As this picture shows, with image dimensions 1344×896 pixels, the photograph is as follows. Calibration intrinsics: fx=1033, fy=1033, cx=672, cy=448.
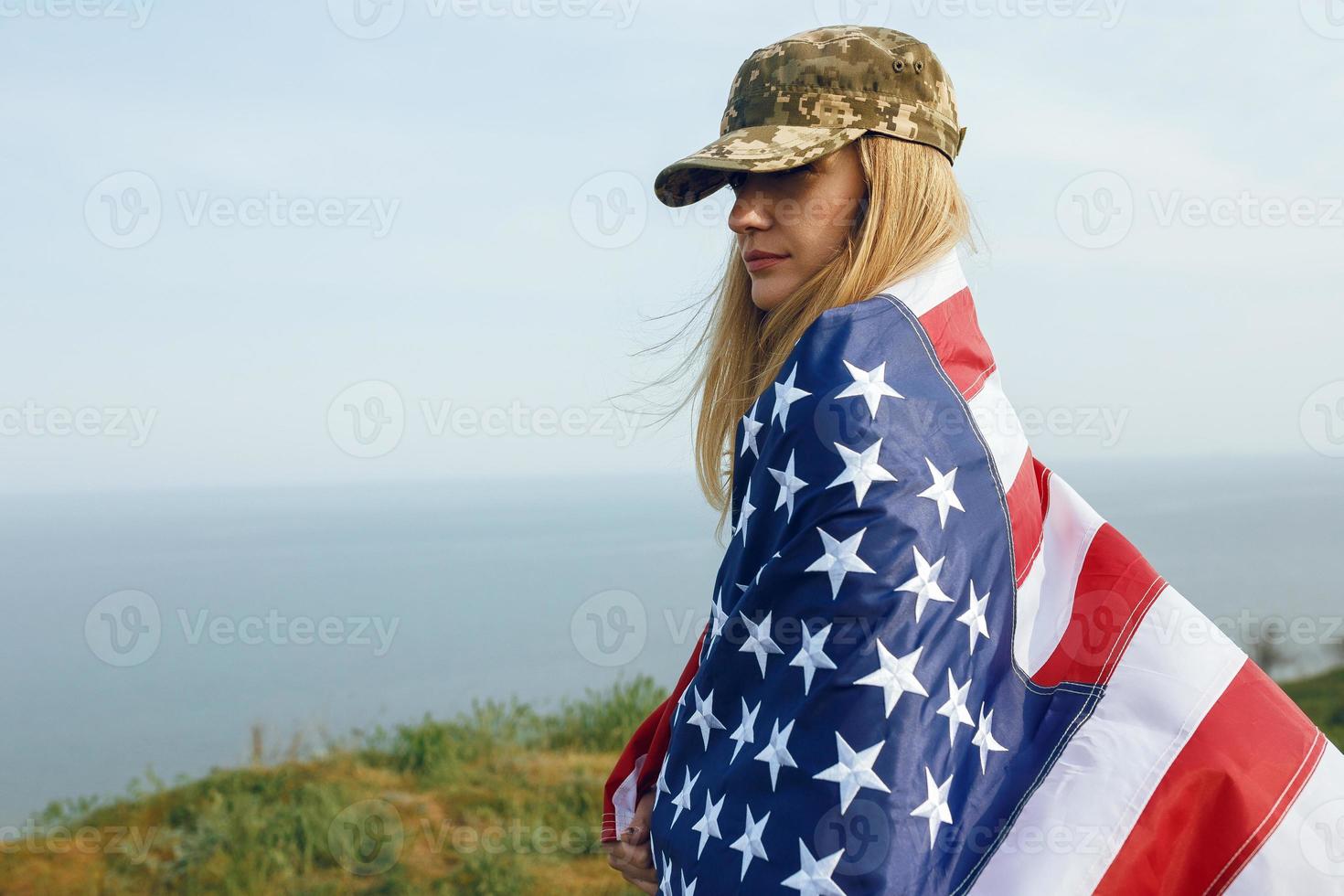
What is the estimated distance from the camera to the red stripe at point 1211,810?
1497 millimetres

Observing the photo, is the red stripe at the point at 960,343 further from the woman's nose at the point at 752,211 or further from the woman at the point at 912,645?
the woman's nose at the point at 752,211

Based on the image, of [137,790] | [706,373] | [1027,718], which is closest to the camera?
[1027,718]

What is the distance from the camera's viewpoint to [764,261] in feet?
6.40

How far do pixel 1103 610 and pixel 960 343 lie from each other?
0.51 metres

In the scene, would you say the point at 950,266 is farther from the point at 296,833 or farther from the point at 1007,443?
the point at 296,833

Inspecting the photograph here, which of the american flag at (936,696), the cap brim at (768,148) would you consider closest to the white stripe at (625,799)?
the american flag at (936,696)

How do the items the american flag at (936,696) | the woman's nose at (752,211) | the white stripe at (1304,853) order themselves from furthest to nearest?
the woman's nose at (752,211) → the white stripe at (1304,853) → the american flag at (936,696)

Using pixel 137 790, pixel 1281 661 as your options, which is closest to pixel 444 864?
pixel 137 790

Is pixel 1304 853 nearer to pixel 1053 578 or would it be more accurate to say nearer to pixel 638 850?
pixel 1053 578

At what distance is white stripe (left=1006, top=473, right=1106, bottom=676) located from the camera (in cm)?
165

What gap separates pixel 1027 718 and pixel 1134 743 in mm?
156

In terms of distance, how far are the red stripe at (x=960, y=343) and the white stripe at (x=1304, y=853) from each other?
2.57 ft

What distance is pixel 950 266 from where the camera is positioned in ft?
6.06

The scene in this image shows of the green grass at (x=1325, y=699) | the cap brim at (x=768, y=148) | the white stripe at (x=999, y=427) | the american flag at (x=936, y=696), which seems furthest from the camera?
the green grass at (x=1325, y=699)
